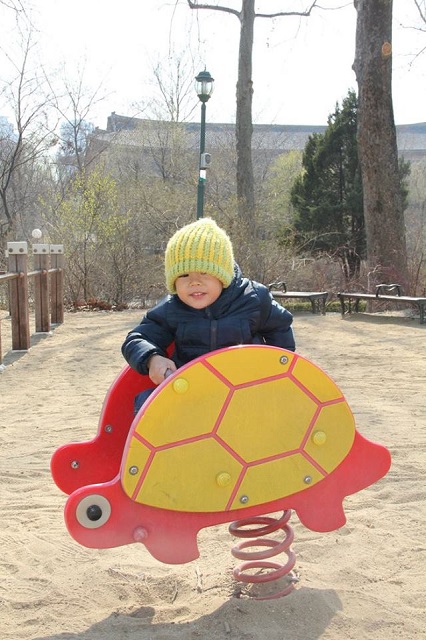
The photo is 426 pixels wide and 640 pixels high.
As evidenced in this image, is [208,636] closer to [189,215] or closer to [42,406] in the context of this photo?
[42,406]

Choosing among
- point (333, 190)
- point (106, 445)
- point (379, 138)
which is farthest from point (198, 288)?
point (333, 190)

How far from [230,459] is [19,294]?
20.2 ft

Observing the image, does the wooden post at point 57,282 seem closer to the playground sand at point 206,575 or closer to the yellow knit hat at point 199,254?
the playground sand at point 206,575

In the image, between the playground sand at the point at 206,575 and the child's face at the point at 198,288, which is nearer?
the playground sand at the point at 206,575

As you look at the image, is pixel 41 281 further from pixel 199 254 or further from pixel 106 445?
pixel 199 254

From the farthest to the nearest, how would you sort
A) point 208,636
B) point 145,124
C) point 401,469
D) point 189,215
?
1. point 145,124
2. point 189,215
3. point 401,469
4. point 208,636

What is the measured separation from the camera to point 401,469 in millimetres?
3625

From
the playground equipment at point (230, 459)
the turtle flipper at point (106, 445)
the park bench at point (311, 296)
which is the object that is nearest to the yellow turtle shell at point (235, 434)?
the playground equipment at point (230, 459)

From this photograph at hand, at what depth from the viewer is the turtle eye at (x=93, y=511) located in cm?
202

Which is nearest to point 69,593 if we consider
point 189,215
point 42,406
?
point 42,406

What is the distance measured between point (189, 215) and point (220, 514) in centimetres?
1504

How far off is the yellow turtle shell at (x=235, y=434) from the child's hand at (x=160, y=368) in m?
0.16

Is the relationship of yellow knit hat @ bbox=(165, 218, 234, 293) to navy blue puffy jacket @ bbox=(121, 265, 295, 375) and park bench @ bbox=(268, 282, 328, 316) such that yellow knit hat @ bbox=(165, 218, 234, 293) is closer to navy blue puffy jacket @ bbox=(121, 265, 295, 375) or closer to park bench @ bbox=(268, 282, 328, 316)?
navy blue puffy jacket @ bbox=(121, 265, 295, 375)

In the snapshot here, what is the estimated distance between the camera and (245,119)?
52.0ft
